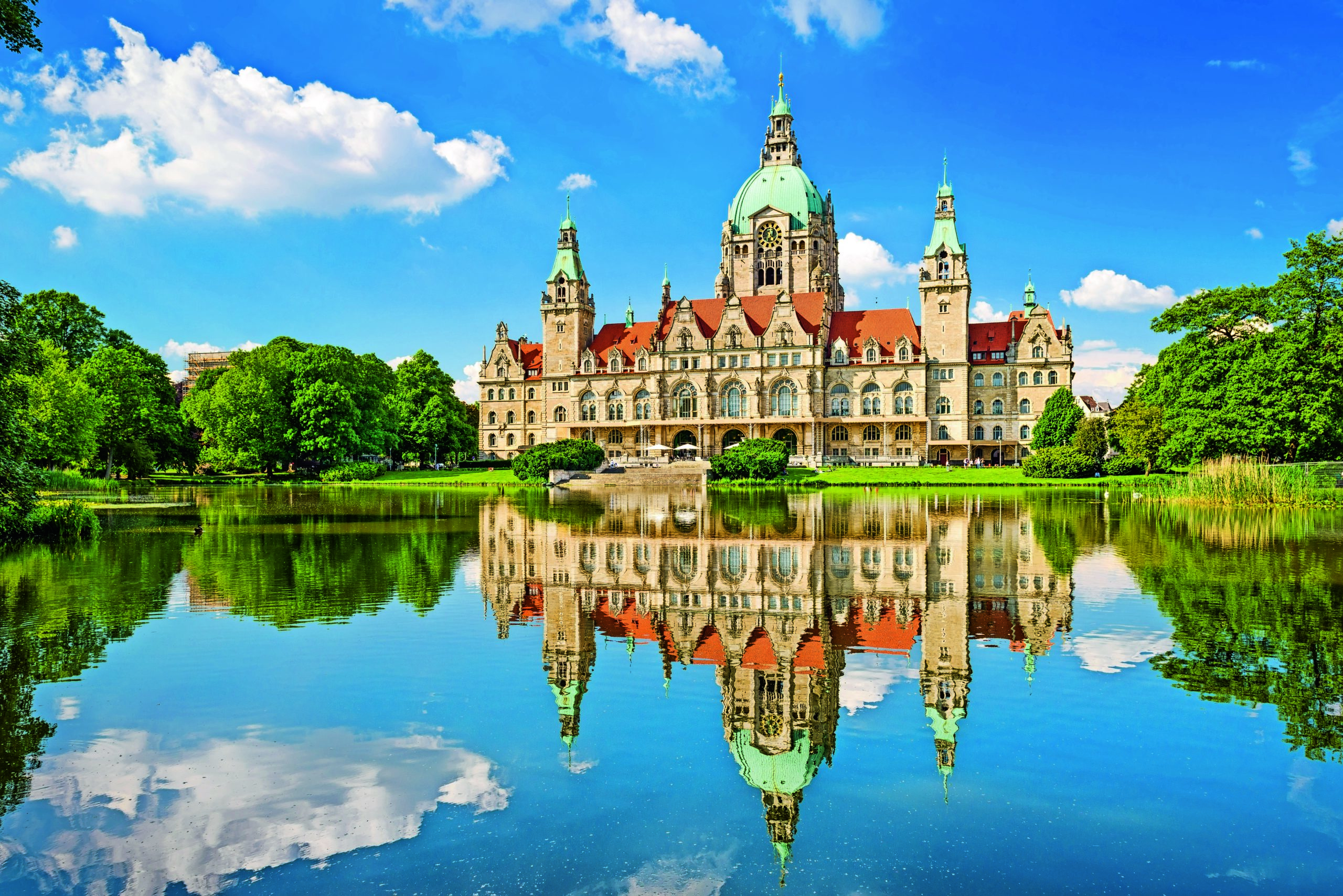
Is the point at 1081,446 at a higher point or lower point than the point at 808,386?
lower

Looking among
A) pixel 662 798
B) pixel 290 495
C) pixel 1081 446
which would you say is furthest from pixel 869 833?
pixel 1081 446

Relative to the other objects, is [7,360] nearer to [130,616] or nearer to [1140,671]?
[130,616]

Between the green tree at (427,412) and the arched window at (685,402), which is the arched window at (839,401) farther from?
the green tree at (427,412)

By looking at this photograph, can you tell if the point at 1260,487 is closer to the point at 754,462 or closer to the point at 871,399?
the point at 754,462

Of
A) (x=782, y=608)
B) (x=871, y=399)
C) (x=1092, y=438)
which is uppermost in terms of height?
(x=871, y=399)

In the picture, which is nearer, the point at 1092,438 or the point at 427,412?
the point at 1092,438

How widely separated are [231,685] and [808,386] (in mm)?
77088

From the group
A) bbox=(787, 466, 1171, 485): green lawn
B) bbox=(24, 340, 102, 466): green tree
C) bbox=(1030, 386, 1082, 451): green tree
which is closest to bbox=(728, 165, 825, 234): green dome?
bbox=(1030, 386, 1082, 451): green tree

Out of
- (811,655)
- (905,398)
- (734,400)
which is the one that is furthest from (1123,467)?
(811,655)

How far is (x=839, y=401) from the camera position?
85625 mm

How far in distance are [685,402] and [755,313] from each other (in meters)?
11.6

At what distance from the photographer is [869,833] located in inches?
249

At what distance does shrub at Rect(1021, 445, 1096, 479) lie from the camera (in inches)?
2393

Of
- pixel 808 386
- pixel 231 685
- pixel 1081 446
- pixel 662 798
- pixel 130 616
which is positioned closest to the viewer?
pixel 662 798
